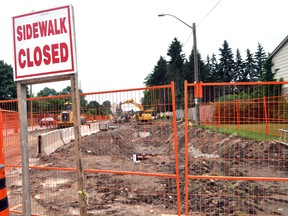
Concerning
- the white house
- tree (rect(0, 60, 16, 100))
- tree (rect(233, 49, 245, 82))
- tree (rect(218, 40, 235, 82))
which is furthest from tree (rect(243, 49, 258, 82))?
tree (rect(0, 60, 16, 100))

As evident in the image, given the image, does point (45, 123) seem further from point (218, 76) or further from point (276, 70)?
point (218, 76)

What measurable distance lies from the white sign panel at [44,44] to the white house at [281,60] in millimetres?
22162

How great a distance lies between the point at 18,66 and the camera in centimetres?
405

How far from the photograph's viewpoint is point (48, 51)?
3797 millimetres

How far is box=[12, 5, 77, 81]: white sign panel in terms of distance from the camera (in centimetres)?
366

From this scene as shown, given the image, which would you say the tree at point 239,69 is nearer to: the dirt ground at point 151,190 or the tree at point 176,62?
the tree at point 176,62

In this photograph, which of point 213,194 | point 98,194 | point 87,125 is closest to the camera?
point 87,125

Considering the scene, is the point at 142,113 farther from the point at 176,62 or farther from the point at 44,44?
the point at 176,62

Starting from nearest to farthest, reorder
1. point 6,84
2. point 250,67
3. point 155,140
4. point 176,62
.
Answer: point 155,140, point 6,84, point 176,62, point 250,67

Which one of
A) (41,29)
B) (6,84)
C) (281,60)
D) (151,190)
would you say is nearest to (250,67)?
(281,60)

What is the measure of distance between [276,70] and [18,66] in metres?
24.5

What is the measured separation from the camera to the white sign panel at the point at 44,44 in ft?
12.0

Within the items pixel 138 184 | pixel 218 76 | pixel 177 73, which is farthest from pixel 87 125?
pixel 218 76

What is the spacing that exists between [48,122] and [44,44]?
2.77 meters
